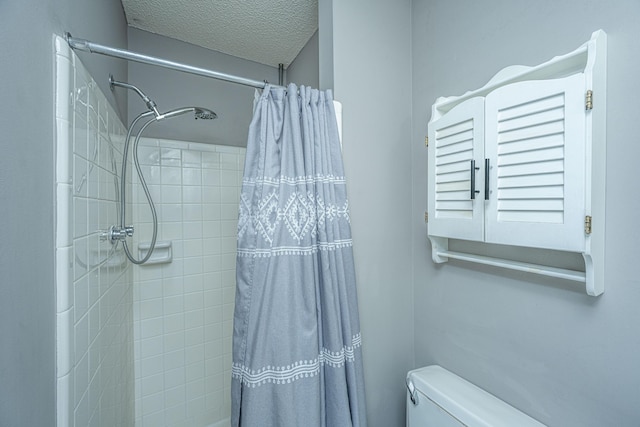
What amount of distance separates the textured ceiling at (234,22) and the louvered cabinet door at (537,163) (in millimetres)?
1193

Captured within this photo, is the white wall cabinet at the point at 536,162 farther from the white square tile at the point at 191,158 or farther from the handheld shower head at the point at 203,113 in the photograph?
the white square tile at the point at 191,158

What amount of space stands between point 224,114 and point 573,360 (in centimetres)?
209

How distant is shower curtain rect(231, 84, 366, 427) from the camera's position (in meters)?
0.85

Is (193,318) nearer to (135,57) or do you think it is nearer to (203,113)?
(203,113)

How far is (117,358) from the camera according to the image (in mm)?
1163

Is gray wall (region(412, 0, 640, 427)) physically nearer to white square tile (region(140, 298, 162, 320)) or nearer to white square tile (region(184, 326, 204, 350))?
white square tile (region(184, 326, 204, 350))

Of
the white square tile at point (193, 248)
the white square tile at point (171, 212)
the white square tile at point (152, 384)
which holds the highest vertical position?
the white square tile at point (171, 212)

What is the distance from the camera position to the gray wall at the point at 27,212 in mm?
425

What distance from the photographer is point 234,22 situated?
4.94 feet

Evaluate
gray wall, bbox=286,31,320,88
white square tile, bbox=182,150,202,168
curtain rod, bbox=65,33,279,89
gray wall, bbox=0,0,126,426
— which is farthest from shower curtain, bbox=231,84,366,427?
white square tile, bbox=182,150,202,168

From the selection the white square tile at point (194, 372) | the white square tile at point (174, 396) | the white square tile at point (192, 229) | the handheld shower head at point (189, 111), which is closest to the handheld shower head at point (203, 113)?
the handheld shower head at point (189, 111)

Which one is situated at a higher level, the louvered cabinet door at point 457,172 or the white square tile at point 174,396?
the louvered cabinet door at point 457,172

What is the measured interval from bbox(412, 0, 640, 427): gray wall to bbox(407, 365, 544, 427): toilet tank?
4 cm

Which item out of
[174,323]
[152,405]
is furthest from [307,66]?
[152,405]
